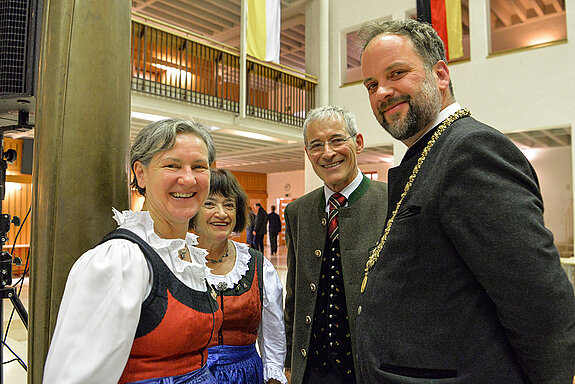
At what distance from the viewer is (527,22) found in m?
13.0

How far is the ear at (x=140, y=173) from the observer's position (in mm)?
1333

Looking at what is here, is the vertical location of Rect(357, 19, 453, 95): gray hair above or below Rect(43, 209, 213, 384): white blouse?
above

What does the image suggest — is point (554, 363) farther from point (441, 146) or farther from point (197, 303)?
point (197, 303)

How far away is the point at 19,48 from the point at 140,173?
0.80 meters

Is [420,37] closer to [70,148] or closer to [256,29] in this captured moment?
[70,148]

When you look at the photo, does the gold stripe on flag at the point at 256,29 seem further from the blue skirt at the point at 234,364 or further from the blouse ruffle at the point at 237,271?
the blue skirt at the point at 234,364

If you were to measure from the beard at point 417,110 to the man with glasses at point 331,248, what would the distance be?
639 millimetres

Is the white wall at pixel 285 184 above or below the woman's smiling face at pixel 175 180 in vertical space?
above

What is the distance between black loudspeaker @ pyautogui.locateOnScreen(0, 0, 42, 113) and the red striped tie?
129 centimetres

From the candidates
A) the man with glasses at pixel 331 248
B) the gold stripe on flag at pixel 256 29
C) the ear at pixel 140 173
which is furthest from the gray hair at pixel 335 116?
the gold stripe on flag at pixel 256 29

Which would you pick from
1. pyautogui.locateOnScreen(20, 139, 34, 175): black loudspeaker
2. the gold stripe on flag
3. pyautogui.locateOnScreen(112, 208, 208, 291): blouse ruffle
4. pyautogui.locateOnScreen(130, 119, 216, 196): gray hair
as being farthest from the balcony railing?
pyautogui.locateOnScreen(112, 208, 208, 291): blouse ruffle

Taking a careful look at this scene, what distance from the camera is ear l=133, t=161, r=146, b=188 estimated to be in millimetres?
1333

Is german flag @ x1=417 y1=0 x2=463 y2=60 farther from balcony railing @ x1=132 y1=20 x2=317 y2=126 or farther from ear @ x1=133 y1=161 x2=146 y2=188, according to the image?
ear @ x1=133 y1=161 x2=146 y2=188

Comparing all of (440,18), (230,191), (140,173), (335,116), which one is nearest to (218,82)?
(440,18)
